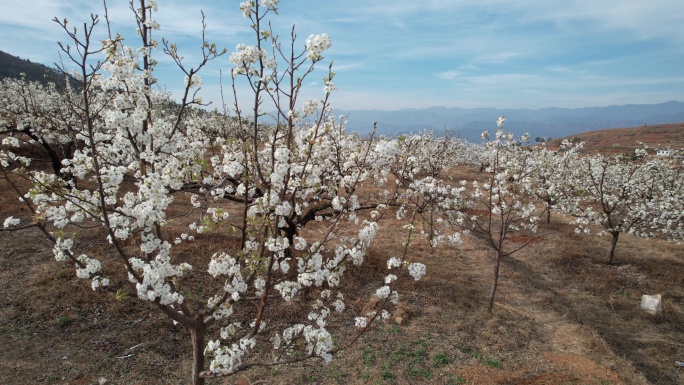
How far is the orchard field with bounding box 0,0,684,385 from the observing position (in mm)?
4785

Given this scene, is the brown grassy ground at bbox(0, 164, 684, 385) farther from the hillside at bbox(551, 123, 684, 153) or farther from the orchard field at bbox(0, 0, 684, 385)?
the hillside at bbox(551, 123, 684, 153)

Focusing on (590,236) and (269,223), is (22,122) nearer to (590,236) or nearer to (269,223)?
(269,223)

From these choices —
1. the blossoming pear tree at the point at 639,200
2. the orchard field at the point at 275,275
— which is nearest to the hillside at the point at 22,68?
the orchard field at the point at 275,275

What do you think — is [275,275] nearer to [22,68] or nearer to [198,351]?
[198,351]

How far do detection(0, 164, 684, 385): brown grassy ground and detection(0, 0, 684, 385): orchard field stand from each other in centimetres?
6

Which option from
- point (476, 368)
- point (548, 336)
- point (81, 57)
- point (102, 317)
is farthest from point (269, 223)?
point (548, 336)

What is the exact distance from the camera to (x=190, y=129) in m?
11.4

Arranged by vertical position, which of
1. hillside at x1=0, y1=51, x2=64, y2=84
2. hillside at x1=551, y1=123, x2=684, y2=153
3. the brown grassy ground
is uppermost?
hillside at x1=0, y1=51, x2=64, y2=84

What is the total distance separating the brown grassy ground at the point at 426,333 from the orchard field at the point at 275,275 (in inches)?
2.5

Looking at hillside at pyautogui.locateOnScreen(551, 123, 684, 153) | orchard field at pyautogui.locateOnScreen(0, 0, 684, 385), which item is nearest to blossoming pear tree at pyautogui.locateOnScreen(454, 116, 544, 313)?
orchard field at pyautogui.locateOnScreen(0, 0, 684, 385)

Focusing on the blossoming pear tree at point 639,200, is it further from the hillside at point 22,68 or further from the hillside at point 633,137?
the hillside at point 22,68

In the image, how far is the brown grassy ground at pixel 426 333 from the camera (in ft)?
28.3

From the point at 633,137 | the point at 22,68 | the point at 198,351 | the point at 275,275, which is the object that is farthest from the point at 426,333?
the point at 22,68

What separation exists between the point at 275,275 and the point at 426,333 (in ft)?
18.1
